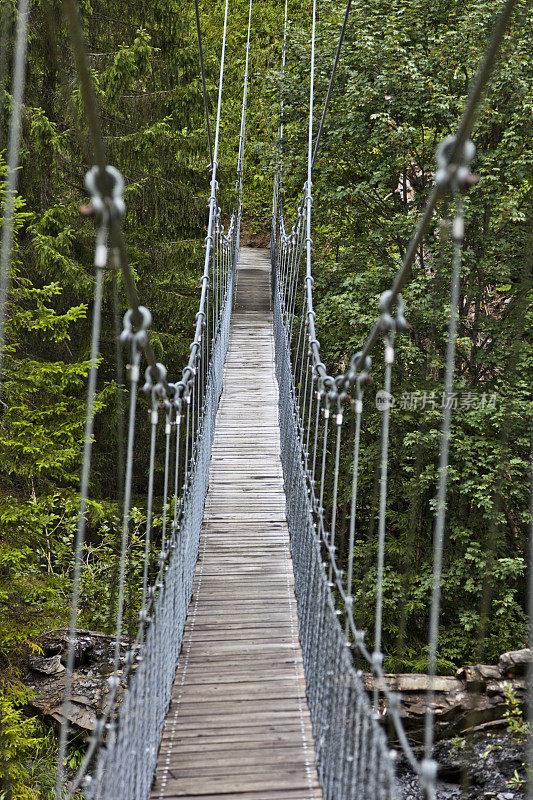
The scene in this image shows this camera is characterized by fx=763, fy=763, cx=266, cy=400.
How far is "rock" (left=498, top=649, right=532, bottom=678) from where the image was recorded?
5156 mm

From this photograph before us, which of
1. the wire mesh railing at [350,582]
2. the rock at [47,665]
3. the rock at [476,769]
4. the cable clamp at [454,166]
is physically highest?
the cable clamp at [454,166]

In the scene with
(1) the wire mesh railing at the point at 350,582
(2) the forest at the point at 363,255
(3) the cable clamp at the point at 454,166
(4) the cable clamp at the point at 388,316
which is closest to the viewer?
(1) the wire mesh railing at the point at 350,582

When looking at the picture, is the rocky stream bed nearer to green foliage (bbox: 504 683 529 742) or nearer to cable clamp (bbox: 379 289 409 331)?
green foliage (bbox: 504 683 529 742)

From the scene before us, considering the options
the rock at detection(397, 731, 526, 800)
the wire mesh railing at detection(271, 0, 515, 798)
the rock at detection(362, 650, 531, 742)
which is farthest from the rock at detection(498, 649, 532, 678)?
the wire mesh railing at detection(271, 0, 515, 798)

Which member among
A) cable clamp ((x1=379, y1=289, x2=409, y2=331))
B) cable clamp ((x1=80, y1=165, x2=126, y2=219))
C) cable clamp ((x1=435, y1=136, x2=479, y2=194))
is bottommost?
cable clamp ((x1=379, y1=289, x2=409, y2=331))

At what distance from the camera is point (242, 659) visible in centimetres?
260

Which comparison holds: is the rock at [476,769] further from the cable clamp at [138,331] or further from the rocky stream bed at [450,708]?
the cable clamp at [138,331]

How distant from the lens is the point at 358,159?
6.59 meters

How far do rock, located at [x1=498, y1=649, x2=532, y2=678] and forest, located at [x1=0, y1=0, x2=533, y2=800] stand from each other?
0.29m

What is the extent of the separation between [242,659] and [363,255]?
4.66m

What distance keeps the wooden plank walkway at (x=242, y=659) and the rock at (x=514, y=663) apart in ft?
7.41

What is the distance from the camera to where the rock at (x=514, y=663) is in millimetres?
5156

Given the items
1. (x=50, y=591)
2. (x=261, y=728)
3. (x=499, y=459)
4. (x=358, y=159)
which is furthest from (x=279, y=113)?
(x=261, y=728)

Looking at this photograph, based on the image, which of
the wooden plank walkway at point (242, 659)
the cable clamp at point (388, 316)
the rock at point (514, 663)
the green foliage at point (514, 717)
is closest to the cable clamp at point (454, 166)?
the cable clamp at point (388, 316)
